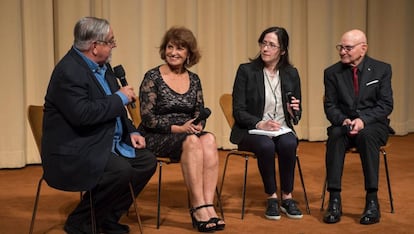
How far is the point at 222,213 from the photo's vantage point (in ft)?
13.8

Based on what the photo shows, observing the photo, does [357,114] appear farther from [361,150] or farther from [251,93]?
[251,93]

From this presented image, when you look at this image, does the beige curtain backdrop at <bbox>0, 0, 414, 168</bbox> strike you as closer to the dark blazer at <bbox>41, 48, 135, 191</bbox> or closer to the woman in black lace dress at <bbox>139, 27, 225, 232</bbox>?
the woman in black lace dress at <bbox>139, 27, 225, 232</bbox>

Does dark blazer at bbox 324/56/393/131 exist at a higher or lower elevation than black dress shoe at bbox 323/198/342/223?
higher

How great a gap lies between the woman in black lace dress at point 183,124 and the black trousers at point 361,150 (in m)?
0.76

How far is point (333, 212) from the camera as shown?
4.12 meters

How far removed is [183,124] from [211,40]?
267 cm

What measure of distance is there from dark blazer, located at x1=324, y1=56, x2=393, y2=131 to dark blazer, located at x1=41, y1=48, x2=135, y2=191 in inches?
62.1

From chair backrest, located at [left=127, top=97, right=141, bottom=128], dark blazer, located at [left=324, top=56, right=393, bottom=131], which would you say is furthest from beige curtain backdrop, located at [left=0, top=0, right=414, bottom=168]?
dark blazer, located at [left=324, top=56, right=393, bottom=131]

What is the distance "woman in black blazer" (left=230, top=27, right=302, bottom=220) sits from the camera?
424cm

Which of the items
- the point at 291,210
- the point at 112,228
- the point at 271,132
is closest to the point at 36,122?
the point at 112,228

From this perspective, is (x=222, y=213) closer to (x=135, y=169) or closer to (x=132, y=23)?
(x=135, y=169)

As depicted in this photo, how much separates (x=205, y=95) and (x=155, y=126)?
2735mm

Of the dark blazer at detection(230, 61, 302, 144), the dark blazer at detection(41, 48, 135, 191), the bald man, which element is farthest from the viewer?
the dark blazer at detection(230, 61, 302, 144)

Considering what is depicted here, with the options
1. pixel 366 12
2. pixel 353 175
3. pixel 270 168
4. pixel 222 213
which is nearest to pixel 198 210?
pixel 222 213
